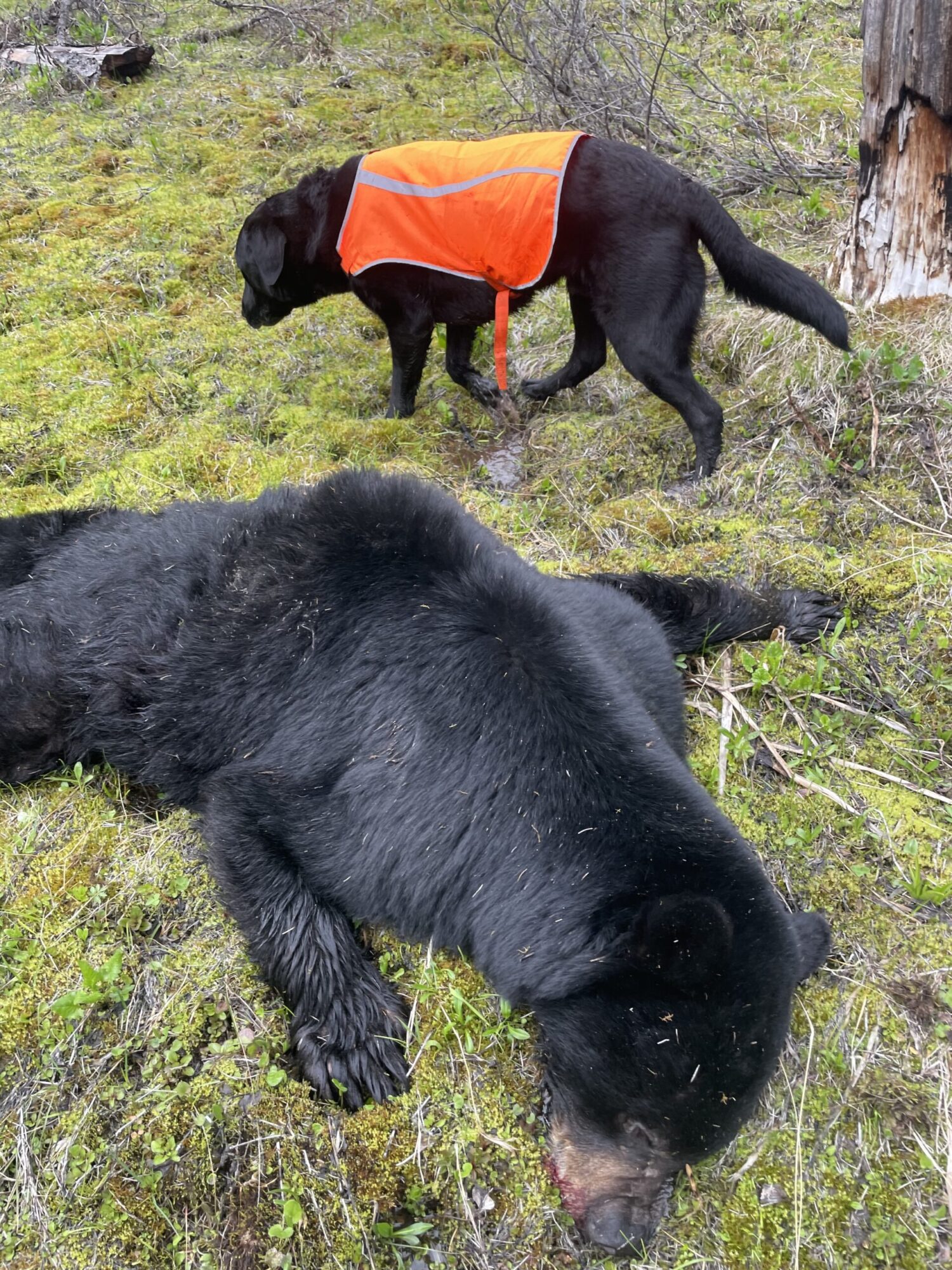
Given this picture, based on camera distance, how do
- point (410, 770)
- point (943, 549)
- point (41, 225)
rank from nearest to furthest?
1. point (410, 770)
2. point (943, 549)
3. point (41, 225)

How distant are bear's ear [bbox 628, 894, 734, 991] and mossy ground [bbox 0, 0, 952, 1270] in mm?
663

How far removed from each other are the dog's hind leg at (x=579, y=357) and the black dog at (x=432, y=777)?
2.59m

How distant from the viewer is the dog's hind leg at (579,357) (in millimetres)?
5188

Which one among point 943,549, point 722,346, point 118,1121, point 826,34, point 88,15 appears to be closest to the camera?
point 118,1121

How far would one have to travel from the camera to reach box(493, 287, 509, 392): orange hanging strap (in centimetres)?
495

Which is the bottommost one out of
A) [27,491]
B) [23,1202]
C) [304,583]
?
[23,1202]

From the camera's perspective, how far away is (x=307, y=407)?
555cm

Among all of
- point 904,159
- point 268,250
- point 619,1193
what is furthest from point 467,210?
point 619,1193

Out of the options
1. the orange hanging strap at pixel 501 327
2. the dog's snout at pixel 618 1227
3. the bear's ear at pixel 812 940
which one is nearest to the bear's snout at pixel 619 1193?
the dog's snout at pixel 618 1227

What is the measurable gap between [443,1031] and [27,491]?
13.2ft

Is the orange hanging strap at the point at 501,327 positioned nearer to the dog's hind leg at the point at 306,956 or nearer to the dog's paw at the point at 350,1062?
→ the dog's hind leg at the point at 306,956

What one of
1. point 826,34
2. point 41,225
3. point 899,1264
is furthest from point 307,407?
point 826,34

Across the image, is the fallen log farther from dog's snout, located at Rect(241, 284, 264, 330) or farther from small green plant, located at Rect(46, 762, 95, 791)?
small green plant, located at Rect(46, 762, 95, 791)

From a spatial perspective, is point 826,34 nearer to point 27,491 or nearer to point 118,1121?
point 27,491
